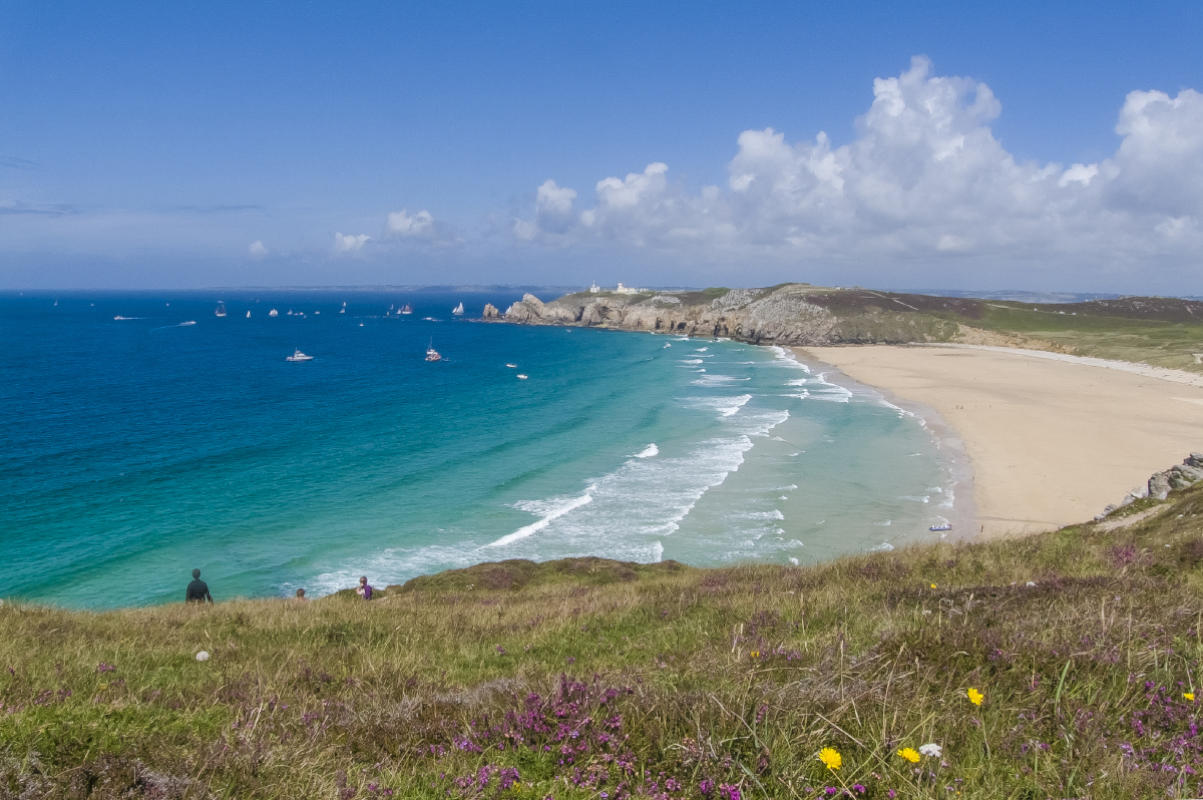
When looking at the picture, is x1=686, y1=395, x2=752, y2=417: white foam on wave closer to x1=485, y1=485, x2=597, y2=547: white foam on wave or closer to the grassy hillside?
x1=485, y1=485, x2=597, y2=547: white foam on wave

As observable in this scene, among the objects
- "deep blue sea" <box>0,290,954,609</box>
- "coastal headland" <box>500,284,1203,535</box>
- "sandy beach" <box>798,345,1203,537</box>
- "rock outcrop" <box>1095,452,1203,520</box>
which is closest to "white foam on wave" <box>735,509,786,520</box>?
"deep blue sea" <box>0,290,954,609</box>

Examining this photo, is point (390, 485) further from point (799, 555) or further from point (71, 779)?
point (71, 779)

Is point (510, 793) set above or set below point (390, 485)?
above

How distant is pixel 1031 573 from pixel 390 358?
3708 inches

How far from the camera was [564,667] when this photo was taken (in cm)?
626

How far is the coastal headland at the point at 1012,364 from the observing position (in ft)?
120

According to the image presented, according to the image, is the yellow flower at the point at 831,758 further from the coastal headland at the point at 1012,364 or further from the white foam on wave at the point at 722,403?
the white foam on wave at the point at 722,403

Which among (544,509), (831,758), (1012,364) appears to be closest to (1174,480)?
(831,758)

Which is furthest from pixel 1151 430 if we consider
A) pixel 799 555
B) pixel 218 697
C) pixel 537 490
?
pixel 218 697

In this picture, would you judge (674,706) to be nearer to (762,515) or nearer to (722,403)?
(762,515)

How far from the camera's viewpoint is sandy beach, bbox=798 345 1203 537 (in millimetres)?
32875

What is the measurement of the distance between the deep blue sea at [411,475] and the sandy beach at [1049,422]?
353cm

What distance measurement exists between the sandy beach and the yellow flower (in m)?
26.0

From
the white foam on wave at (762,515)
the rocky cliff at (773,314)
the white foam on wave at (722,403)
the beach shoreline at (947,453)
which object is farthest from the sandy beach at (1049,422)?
the rocky cliff at (773,314)
